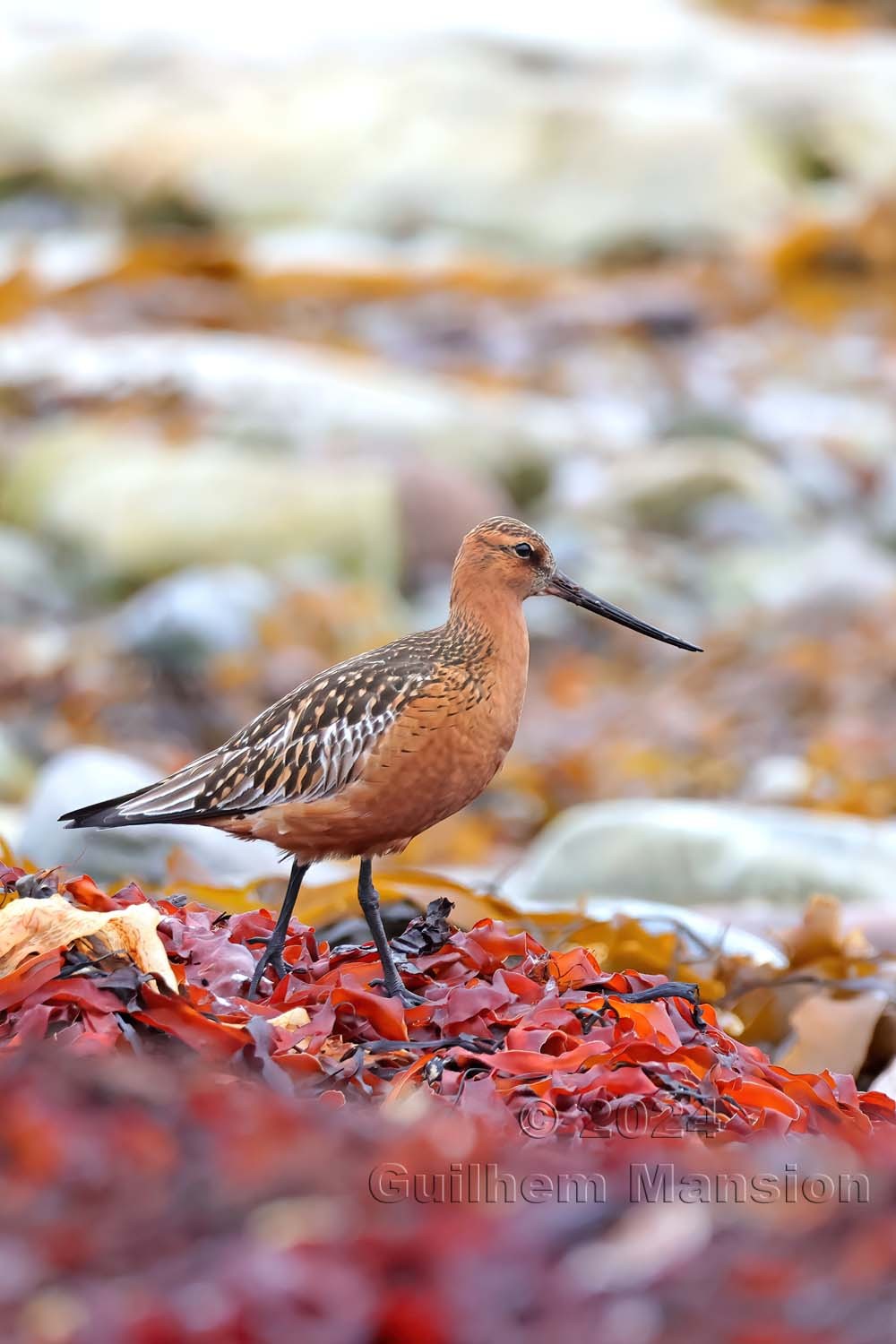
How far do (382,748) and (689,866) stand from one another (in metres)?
2.16

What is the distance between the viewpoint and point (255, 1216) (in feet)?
4.83

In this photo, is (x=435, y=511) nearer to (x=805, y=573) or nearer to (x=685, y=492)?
(x=685, y=492)

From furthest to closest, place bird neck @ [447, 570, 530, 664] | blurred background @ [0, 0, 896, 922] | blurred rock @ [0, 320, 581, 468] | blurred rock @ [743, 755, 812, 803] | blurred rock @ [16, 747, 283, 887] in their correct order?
blurred rock @ [0, 320, 581, 468] < blurred background @ [0, 0, 896, 922] < blurred rock @ [743, 755, 812, 803] < blurred rock @ [16, 747, 283, 887] < bird neck @ [447, 570, 530, 664]

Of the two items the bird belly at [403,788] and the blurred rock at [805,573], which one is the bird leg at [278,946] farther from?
the blurred rock at [805,573]

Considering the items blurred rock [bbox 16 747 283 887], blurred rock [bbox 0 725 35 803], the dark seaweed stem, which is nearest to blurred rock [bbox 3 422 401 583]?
blurred rock [bbox 0 725 35 803]

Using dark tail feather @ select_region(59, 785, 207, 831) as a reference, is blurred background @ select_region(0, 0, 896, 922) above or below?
below

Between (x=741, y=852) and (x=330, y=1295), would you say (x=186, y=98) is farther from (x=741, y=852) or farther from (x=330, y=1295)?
(x=330, y=1295)

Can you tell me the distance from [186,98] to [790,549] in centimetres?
1414

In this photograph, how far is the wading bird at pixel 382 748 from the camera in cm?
268

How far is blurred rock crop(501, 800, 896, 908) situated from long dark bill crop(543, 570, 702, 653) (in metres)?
1.52

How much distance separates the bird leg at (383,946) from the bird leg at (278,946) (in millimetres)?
102

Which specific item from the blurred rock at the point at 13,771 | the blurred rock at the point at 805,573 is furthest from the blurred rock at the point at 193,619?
the blurred rock at the point at 805,573

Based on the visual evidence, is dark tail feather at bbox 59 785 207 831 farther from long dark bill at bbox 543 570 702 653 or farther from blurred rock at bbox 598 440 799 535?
blurred rock at bbox 598 440 799 535

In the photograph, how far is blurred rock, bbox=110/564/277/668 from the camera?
735cm
